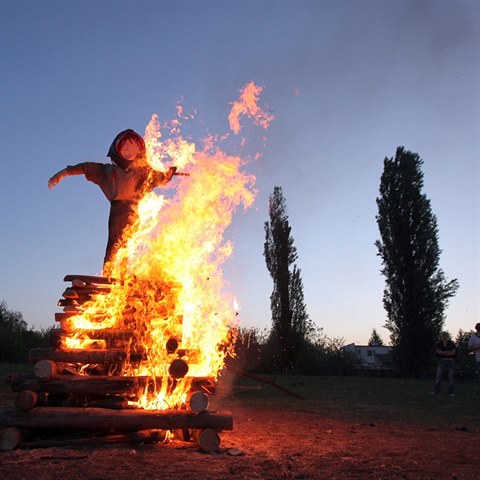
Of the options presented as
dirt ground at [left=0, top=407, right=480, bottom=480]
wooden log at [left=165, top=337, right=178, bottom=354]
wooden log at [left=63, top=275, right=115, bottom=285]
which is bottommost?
dirt ground at [left=0, top=407, right=480, bottom=480]

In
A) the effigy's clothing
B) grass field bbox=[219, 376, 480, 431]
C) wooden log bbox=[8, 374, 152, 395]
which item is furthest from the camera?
grass field bbox=[219, 376, 480, 431]

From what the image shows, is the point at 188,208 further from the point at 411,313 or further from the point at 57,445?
the point at 411,313

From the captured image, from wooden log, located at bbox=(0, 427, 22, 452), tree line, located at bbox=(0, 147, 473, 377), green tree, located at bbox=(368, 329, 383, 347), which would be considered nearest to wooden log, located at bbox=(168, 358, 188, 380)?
wooden log, located at bbox=(0, 427, 22, 452)

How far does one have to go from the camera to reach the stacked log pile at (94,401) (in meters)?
6.50

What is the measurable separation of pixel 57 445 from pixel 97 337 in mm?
1657

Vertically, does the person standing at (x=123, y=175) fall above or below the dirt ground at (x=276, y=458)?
above

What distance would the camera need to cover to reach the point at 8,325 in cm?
3234

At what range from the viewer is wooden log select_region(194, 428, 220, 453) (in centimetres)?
639

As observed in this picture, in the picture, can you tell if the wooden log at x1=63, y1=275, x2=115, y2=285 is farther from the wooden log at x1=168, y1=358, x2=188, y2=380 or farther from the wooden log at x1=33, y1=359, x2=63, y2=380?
the wooden log at x1=168, y1=358, x2=188, y2=380

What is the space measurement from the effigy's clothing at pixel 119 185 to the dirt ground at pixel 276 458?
135 inches

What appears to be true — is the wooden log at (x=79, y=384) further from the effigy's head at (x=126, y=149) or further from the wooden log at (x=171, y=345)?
the effigy's head at (x=126, y=149)

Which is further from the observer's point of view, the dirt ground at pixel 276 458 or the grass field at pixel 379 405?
the grass field at pixel 379 405

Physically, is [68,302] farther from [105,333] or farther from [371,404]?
[371,404]

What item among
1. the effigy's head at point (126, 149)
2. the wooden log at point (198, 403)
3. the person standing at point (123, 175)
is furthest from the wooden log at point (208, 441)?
the effigy's head at point (126, 149)
